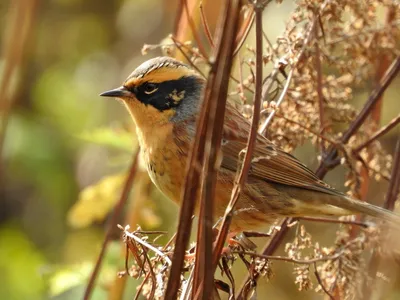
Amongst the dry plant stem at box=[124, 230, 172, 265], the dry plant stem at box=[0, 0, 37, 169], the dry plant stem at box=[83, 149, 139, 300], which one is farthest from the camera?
the dry plant stem at box=[83, 149, 139, 300]

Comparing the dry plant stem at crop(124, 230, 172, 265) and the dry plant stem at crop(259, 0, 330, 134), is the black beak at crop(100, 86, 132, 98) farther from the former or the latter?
the dry plant stem at crop(124, 230, 172, 265)

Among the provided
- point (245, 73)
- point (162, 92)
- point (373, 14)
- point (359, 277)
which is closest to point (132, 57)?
point (245, 73)

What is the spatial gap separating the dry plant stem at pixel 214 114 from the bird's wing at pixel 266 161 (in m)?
1.47

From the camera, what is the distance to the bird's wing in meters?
3.26

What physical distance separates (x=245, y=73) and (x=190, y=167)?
3.26 meters

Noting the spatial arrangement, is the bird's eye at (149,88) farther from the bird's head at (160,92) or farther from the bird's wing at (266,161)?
the bird's wing at (266,161)

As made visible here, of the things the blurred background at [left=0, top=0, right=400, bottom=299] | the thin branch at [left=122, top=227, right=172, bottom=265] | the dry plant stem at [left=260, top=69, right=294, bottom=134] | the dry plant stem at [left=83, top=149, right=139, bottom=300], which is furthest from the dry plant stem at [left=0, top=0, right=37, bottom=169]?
the blurred background at [left=0, top=0, right=400, bottom=299]

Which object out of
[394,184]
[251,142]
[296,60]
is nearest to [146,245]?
[251,142]

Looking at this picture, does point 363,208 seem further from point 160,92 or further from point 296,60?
point 160,92

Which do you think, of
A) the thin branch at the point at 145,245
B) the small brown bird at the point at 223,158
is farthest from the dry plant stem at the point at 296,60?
the thin branch at the point at 145,245

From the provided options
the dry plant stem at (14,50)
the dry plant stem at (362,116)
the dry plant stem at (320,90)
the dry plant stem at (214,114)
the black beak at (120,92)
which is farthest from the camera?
the black beak at (120,92)

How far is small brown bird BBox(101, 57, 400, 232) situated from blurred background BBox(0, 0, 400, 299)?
1329 millimetres

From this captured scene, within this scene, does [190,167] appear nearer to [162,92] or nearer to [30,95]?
[162,92]

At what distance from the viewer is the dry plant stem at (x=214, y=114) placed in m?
1.65
